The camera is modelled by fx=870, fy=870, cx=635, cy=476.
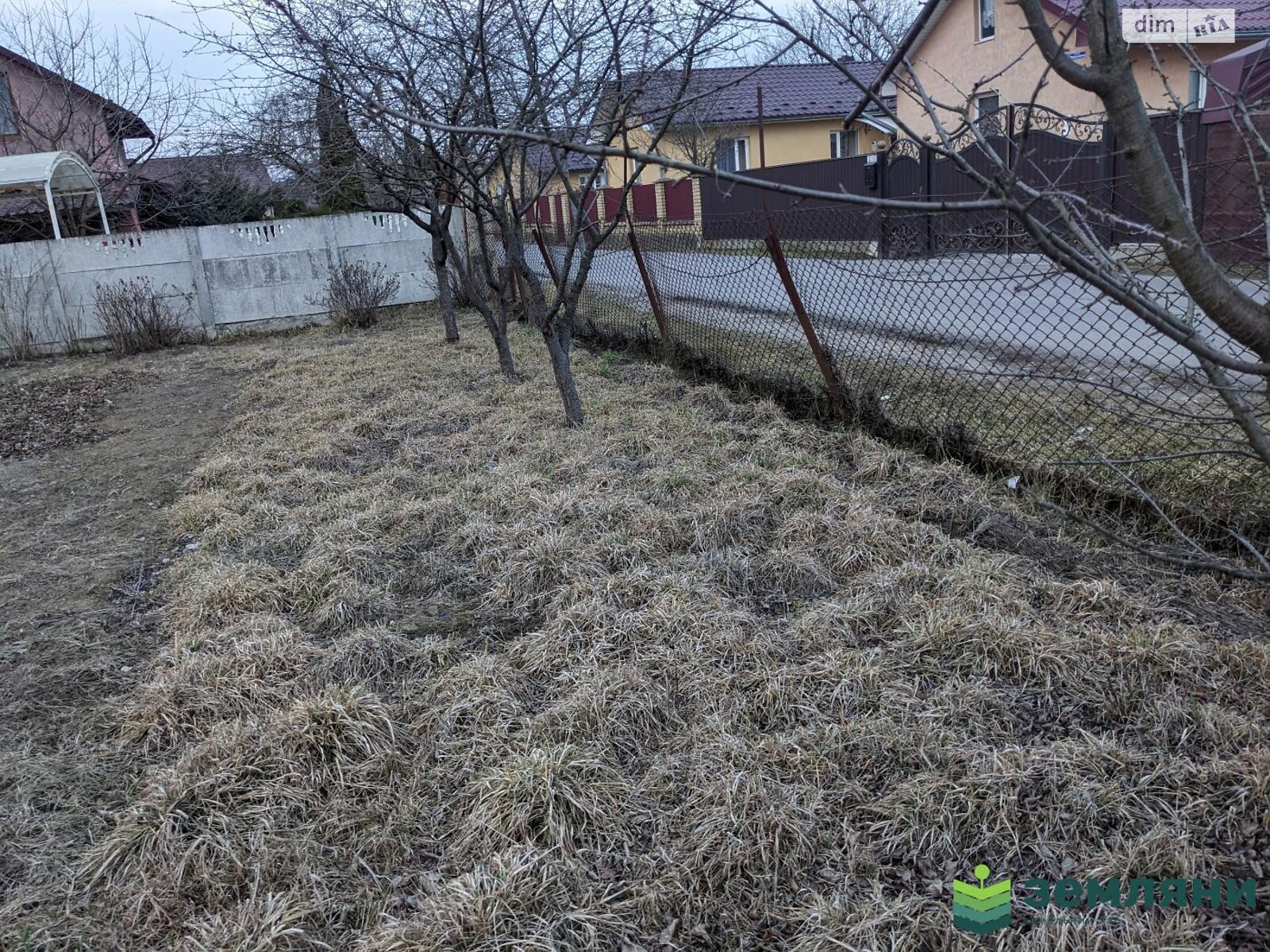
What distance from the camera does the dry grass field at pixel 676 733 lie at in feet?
6.36

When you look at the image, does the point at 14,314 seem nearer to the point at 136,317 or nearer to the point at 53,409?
the point at 136,317

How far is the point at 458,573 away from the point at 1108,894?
104 inches

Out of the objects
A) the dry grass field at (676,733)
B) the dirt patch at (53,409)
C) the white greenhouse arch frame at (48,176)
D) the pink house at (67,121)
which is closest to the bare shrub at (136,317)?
the white greenhouse arch frame at (48,176)

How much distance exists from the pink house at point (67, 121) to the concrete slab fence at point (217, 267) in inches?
286

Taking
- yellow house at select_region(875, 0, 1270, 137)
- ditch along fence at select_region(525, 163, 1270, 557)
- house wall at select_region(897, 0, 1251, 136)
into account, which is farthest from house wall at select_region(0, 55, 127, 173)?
house wall at select_region(897, 0, 1251, 136)

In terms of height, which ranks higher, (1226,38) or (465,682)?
(1226,38)

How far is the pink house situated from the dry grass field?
60.6ft

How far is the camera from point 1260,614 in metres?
2.88

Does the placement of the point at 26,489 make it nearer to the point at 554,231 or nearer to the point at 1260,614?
the point at 1260,614

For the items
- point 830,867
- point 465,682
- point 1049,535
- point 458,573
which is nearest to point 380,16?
point 458,573

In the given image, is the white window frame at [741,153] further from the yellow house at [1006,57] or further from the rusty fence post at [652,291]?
the rusty fence post at [652,291]

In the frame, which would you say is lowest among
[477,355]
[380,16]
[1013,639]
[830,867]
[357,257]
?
[830,867]

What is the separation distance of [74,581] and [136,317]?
934cm

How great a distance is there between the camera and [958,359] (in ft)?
20.3
